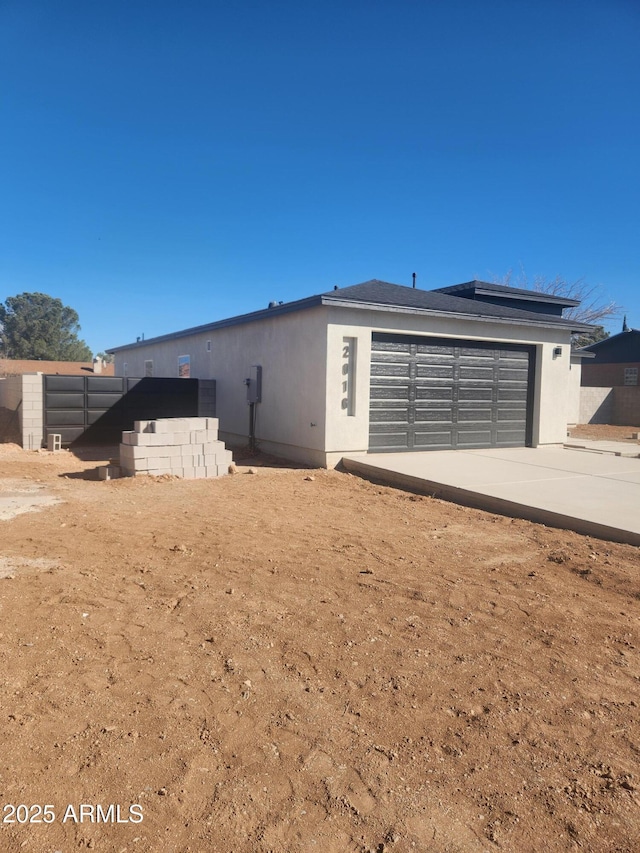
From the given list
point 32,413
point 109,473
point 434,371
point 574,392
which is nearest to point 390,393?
point 434,371

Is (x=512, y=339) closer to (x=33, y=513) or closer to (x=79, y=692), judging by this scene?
(x=33, y=513)

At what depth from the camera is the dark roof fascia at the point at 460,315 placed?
1053 cm

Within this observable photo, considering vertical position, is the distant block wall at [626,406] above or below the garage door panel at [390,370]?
below

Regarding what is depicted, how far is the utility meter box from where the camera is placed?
42.9 ft

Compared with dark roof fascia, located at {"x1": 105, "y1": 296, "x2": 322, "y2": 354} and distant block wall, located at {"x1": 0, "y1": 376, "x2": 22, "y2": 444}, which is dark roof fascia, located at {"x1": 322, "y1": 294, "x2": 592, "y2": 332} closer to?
dark roof fascia, located at {"x1": 105, "y1": 296, "x2": 322, "y2": 354}

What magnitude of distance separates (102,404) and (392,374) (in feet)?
24.1

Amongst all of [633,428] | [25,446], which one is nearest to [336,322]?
[25,446]

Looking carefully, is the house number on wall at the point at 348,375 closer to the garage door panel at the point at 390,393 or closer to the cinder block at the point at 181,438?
the garage door panel at the point at 390,393

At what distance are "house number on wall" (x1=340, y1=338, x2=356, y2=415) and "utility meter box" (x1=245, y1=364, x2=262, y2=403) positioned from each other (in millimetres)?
2707

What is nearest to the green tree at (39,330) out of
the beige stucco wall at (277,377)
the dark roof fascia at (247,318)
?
the dark roof fascia at (247,318)

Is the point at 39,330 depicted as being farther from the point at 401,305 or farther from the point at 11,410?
the point at 401,305

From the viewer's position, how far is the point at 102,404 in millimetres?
14180

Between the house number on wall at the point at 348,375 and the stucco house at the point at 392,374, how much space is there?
0.02 metres

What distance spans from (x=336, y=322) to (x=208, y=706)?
864cm
